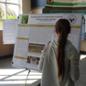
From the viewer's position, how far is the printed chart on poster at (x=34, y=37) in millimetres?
3027

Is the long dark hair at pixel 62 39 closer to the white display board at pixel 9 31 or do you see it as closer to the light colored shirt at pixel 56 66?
the light colored shirt at pixel 56 66

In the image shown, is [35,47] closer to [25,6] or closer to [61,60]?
[61,60]

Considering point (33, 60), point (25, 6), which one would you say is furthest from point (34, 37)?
point (25, 6)

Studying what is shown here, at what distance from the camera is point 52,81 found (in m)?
2.60

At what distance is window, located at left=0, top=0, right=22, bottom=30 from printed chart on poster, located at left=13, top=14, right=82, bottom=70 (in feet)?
18.3

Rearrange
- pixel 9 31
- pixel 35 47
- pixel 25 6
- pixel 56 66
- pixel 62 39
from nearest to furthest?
1. pixel 62 39
2. pixel 56 66
3. pixel 35 47
4. pixel 9 31
5. pixel 25 6

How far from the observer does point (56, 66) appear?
2506mm

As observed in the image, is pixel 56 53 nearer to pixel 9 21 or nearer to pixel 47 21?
pixel 47 21

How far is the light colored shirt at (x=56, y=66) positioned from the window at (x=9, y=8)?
6575 millimetres

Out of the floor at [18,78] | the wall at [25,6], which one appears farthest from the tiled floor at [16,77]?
the wall at [25,6]

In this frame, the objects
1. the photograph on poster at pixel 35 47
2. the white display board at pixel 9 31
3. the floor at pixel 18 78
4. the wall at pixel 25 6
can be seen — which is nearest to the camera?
the photograph on poster at pixel 35 47

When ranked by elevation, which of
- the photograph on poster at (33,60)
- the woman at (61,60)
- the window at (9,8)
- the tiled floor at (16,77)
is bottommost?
the tiled floor at (16,77)

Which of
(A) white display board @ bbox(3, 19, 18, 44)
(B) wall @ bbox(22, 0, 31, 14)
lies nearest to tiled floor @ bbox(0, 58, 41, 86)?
(A) white display board @ bbox(3, 19, 18, 44)

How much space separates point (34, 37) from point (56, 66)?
89cm
